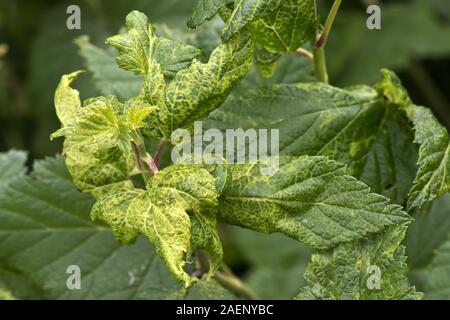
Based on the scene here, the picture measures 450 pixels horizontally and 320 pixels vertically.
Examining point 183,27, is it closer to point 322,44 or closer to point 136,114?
point 322,44

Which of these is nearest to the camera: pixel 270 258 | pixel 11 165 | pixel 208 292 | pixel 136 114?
pixel 136 114

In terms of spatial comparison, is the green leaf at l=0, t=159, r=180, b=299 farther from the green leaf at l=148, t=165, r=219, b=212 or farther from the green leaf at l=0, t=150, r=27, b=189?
the green leaf at l=148, t=165, r=219, b=212

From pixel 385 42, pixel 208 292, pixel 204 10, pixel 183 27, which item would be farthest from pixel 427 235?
pixel 385 42

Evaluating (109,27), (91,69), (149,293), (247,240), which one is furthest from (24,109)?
(149,293)

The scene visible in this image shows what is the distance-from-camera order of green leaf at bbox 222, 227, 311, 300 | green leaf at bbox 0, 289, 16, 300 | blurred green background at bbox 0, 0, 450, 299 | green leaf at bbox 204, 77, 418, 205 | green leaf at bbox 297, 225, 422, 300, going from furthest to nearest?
blurred green background at bbox 0, 0, 450, 299, green leaf at bbox 222, 227, 311, 300, green leaf at bbox 0, 289, 16, 300, green leaf at bbox 204, 77, 418, 205, green leaf at bbox 297, 225, 422, 300

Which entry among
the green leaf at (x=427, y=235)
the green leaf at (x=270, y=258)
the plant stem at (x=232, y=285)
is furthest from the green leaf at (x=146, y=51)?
the green leaf at (x=270, y=258)

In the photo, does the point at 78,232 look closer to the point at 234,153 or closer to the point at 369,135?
the point at 234,153

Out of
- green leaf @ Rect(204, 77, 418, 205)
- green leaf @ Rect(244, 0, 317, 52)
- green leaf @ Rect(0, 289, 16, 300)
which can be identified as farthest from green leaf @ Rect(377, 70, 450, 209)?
green leaf @ Rect(0, 289, 16, 300)
